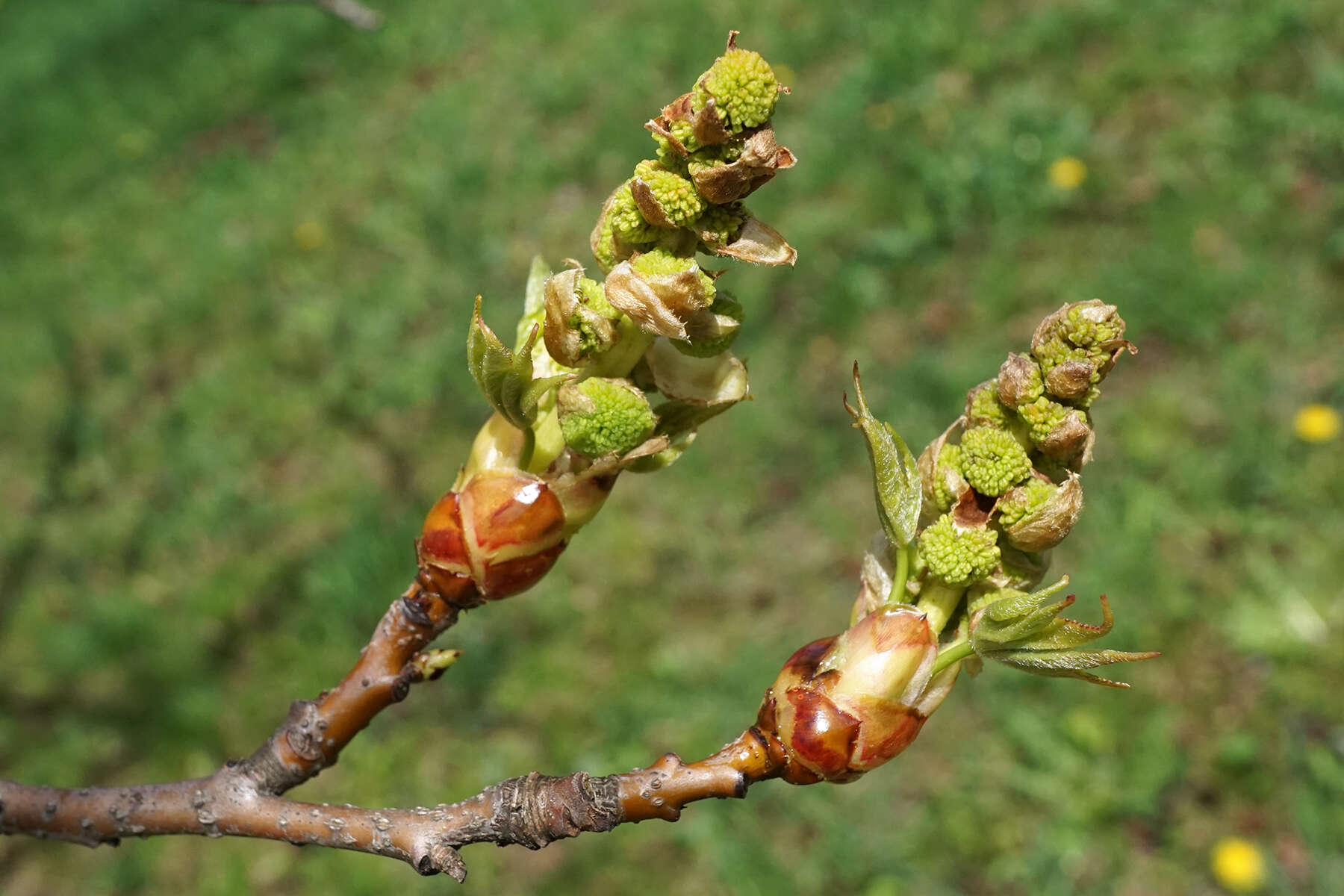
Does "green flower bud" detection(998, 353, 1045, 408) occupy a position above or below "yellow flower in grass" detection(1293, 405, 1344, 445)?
above

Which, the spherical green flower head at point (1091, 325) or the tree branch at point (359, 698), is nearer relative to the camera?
the spherical green flower head at point (1091, 325)

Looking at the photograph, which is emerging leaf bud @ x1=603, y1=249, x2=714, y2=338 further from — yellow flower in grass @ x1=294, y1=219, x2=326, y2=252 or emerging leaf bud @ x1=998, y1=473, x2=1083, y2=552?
yellow flower in grass @ x1=294, y1=219, x2=326, y2=252

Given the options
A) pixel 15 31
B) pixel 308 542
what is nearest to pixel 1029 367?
pixel 308 542

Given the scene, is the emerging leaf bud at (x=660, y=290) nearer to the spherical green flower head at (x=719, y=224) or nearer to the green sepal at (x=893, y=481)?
the spherical green flower head at (x=719, y=224)

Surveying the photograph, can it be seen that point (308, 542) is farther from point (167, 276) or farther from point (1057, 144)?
point (1057, 144)

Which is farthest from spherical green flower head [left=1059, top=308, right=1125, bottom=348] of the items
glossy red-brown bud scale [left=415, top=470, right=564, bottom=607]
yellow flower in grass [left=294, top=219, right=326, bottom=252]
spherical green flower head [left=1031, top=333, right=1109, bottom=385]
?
yellow flower in grass [left=294, top=219, right=326, bottom=252]

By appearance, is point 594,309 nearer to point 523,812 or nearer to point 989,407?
point 989,407

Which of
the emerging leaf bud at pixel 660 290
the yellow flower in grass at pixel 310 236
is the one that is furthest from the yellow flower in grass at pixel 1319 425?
the yellow flower in grass at pixel 310 236
